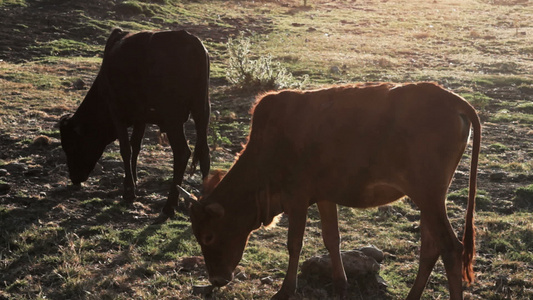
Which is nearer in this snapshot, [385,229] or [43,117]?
[385,229]

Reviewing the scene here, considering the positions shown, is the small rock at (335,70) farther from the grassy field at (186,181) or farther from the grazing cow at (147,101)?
the grazing cow at (147,101)

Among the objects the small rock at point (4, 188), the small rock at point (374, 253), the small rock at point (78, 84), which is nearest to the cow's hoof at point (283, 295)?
the small rock at point (374, 253)

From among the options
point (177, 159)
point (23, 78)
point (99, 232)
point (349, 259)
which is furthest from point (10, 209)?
point (23, 78)

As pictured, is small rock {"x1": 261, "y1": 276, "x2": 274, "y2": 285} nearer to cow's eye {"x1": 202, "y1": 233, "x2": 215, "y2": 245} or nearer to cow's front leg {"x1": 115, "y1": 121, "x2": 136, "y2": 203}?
cow's eye {"x1": 202, "y1": 233, "x2": 215, "y2": 245}

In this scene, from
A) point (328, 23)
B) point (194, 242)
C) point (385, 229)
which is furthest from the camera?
point (328, 23)

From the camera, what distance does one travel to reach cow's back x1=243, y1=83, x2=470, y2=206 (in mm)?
5625

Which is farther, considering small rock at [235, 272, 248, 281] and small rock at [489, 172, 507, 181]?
small rock at [489, 172, 507, 181]

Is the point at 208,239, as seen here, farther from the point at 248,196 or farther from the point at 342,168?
the point at 342,168

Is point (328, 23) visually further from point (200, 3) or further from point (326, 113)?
point (326, 113)

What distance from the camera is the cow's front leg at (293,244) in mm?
6133

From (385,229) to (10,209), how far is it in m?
4.78

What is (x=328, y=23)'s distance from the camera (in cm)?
3297

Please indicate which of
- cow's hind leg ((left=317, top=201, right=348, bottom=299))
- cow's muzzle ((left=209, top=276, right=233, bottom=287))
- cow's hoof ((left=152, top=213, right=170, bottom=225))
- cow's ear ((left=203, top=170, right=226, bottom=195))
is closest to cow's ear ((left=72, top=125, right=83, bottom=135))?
cow's hoof ((left=152, top=213, right=170, bottom=225))

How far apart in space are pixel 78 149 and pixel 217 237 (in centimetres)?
436
